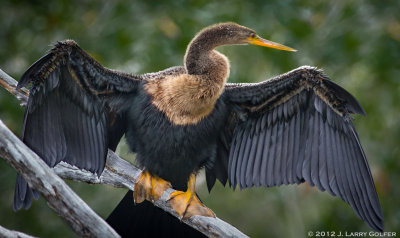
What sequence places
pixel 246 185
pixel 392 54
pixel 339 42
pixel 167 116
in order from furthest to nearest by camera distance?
pixel 339 42 → pixel 392 54 → pixel 246 185 → pixel 167 116

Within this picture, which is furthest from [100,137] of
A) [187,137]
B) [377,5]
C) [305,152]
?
[377,5]

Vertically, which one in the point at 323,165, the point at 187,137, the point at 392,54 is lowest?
the point at 187,137

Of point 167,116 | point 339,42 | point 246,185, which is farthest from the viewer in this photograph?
point 339,42

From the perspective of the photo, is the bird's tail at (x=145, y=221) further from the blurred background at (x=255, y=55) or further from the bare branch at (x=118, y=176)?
the blurred background at (x=255, y=55)

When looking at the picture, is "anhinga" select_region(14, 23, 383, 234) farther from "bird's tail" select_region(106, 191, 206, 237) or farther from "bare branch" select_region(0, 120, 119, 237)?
"bare branch" select_region(0, 120, 119, 237)

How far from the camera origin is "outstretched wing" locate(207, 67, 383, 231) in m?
3.62

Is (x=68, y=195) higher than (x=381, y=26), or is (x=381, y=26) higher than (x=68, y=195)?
(x=381, y=26)

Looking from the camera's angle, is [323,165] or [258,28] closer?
[323,165]

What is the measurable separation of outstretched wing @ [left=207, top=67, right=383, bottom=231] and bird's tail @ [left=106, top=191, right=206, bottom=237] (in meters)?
0.55

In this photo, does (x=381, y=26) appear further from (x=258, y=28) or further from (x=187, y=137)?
(x=187, y=137)

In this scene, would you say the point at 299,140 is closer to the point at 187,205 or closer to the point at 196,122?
the point at 196,122

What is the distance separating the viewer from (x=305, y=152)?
380 centimetres

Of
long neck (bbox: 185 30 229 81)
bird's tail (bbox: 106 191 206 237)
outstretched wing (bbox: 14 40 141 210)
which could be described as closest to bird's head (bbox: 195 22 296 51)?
long neck (bbox: 185 30 229 81)

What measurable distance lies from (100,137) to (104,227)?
1117 millimetres
